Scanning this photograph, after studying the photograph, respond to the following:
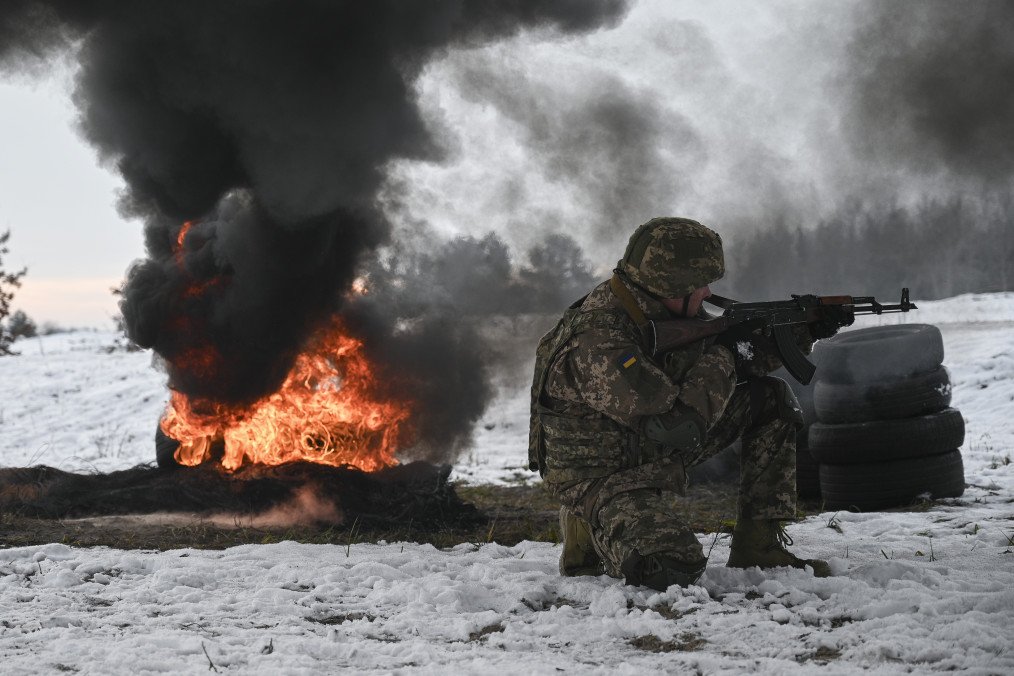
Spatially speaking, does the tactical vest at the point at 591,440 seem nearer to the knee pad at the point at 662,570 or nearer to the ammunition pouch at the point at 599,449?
the ammunition pouch at the point at 599,449

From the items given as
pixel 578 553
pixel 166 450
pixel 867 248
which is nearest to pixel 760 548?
pixel 578 553

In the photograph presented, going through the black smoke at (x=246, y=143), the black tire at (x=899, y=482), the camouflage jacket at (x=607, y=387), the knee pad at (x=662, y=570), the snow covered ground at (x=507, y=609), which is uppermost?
the black smoke at (x=246, y=143)

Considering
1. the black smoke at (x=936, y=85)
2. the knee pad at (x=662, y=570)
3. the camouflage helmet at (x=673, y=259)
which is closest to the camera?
the knee pad at (x=662, y=570)

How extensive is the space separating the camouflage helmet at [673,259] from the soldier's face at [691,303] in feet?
0.23

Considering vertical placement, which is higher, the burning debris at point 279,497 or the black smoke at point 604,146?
the black smoke at point 604,146

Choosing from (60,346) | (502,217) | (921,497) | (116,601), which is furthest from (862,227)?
(60,346)

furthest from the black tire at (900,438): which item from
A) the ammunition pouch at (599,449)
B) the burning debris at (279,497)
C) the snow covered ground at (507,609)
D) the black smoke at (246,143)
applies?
the black smoke at (246,143)

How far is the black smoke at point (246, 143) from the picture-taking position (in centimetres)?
649

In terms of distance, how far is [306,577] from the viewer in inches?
161

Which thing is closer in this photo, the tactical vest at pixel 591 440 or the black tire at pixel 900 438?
the tactical vest at pixel 591 440

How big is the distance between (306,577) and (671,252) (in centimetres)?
223

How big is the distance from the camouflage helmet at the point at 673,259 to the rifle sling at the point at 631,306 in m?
0.06

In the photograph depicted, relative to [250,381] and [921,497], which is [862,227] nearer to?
[921,497]

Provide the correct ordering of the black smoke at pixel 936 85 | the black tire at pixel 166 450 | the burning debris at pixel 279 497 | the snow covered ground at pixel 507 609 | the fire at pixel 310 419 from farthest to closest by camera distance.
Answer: the black tire at pixel 166 450
the fire at pixel 310 419
the black smoke at pixel 936 85
the burning debris at pixel 279 497
the snow covered ground at pixel 507 609
